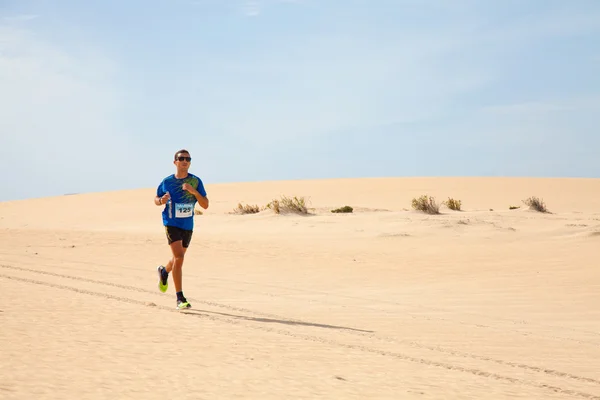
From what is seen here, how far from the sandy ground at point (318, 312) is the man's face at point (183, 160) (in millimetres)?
1770

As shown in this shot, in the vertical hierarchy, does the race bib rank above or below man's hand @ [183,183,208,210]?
below

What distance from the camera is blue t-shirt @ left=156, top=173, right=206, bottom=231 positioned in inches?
360

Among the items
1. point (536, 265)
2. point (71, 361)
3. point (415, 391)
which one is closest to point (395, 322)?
point (415, 391)

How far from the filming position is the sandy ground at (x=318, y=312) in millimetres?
5578

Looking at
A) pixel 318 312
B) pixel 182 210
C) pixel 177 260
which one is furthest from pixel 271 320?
pixel 182 210

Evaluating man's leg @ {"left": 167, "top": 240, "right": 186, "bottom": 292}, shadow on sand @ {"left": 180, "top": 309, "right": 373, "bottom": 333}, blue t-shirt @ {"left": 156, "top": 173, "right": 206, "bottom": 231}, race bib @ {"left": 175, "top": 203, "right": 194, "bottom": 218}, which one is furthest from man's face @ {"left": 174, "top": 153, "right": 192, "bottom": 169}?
shadow on sand @ {"left": 180, "top": 309, "right": 373, "bottom": 333}

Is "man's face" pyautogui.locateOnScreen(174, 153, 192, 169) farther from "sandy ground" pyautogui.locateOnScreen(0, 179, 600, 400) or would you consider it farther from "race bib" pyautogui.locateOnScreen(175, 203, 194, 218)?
"sandy ground" pyautogui.locateOnScreen(0, 179, 600, 400)

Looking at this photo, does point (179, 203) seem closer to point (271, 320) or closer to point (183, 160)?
point (183, 160)

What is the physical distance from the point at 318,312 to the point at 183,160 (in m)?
2.67

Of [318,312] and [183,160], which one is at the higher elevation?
[183,160]

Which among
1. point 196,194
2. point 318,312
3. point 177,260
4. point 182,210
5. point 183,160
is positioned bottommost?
point 318,312

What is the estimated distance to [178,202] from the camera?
914 cm

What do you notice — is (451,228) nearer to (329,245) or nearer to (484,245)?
(484,245)

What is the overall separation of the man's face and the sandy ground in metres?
1.77
